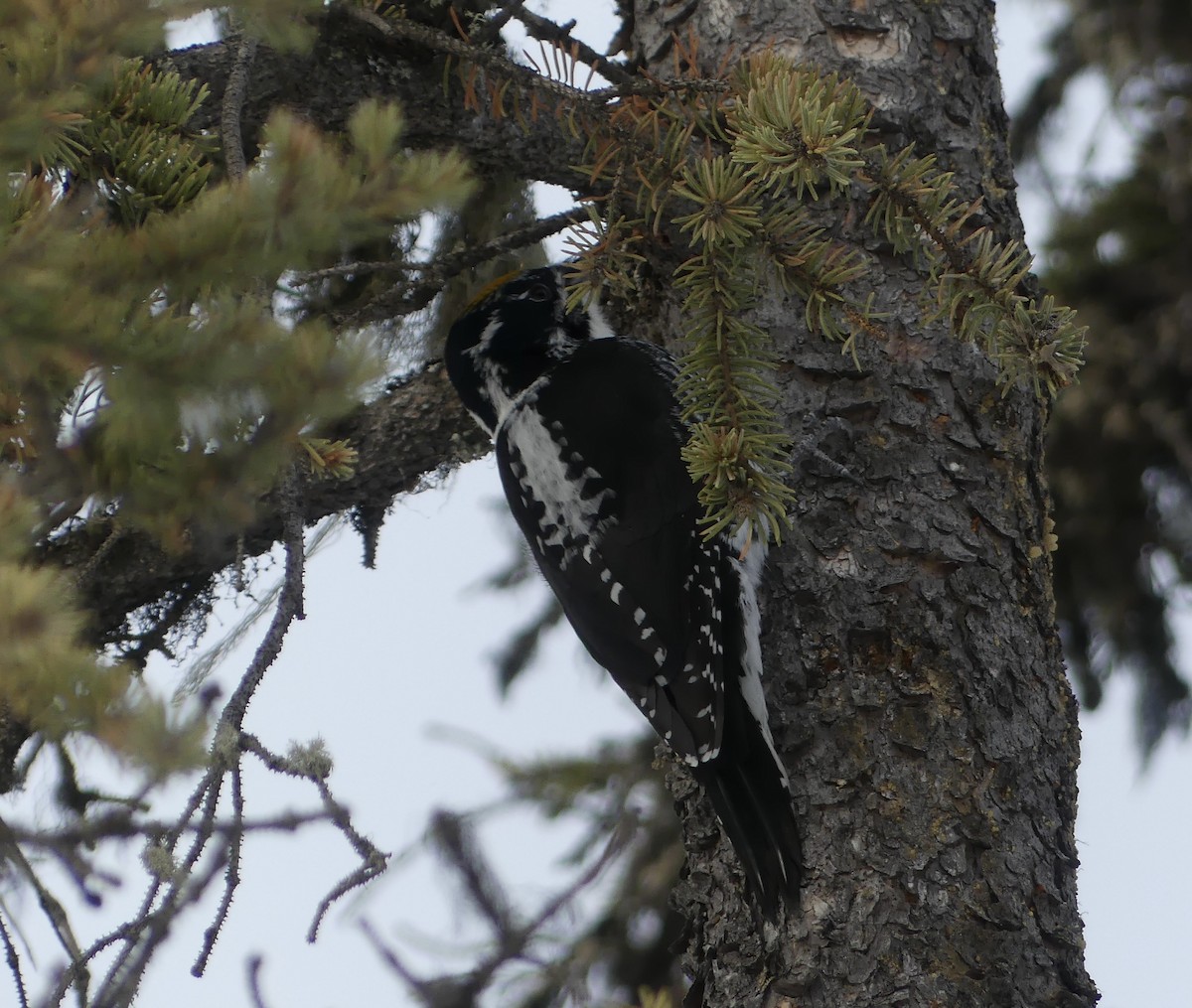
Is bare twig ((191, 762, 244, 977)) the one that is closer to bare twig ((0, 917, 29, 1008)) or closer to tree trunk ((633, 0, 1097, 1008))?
bare twig ((0, 917, 29, 1008))

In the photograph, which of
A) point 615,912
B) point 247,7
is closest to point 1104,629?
point 615,912

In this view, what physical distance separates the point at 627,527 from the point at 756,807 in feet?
2.50

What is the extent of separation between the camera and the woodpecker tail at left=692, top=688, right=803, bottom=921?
2.13 m

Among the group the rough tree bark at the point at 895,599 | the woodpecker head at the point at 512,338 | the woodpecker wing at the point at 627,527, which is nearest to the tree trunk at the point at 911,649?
the rough tree bark at the point at 895,599

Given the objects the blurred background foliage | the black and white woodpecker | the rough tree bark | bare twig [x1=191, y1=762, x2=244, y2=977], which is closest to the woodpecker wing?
the black and white woodpecker

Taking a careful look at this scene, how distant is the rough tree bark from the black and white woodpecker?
3.2 inches

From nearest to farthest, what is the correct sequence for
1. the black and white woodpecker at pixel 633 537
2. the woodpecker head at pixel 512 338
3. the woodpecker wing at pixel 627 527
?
the black and white woodpecker at pixel 633 537 < the woodpecker wing at pixel 627 527 < the woodpecker head at pixel 512 338

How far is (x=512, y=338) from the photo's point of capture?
3.24 m

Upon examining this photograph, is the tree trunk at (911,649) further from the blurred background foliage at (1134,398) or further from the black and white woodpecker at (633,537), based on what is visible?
the blurred background foliage at (1134,398)

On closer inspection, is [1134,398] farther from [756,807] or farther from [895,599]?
[756,807]

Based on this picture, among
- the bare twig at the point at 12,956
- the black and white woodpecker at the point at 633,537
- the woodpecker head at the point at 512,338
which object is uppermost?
the woodpecker head at the point at 512,338

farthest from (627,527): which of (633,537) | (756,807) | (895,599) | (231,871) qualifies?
(231,871)

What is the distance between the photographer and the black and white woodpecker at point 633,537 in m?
2.28

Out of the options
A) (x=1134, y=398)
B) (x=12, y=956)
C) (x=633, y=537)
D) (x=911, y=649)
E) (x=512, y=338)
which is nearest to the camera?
(x=12, y=956)
